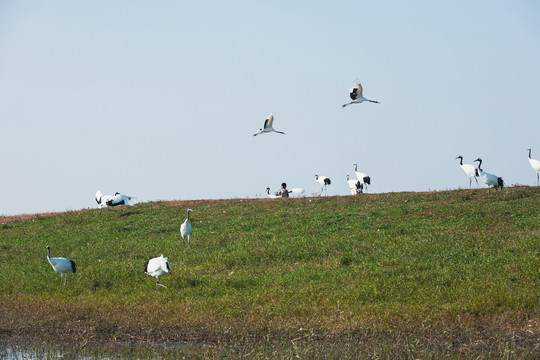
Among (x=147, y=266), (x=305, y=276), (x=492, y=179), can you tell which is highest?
(x=492, y=179)

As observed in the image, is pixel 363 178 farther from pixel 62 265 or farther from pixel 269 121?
pixel 62 265

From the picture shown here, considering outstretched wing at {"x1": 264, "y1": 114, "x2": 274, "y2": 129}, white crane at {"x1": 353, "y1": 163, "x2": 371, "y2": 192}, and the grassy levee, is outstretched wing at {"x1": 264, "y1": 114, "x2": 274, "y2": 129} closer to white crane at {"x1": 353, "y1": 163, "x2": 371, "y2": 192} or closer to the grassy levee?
the grassy levee

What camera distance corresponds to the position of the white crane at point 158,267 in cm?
1605

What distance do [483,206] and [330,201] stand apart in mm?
7702

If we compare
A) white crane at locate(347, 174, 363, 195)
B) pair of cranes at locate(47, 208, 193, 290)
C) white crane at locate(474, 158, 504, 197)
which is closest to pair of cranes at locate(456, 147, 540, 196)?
white crane at locate(474, 158, 504, 197)

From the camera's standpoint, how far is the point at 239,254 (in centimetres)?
2006

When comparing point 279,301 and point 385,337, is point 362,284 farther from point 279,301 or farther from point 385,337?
point 385,337

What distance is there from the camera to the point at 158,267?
1623cm

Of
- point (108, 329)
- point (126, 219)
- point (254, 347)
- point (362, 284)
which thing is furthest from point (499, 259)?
point (126, 219)

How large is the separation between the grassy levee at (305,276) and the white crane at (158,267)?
1.21 ft

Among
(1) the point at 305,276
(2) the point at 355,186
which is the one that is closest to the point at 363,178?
(2) the point at 355,186

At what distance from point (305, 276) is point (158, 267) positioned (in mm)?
3784

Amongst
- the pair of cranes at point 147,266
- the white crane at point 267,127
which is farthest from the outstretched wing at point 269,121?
the pair of cranes at point 147,266

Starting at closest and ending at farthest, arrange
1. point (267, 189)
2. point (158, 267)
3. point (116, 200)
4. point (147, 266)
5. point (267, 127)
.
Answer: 1. point (158, 267)
2. point (147, 266)
3. point (267, 127)
4. point (116, 200)
5. point (267, 189)
